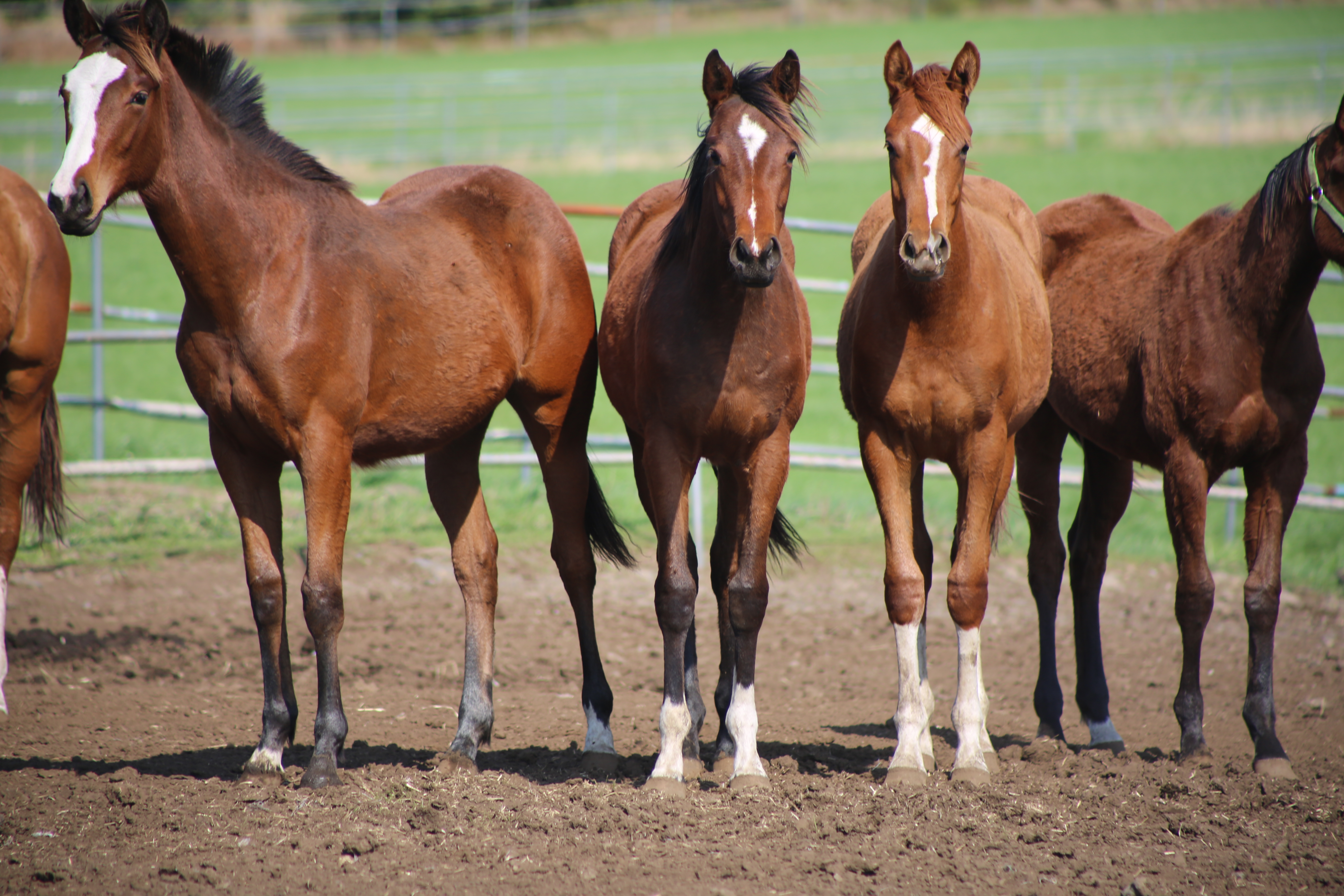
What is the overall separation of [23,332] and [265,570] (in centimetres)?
205

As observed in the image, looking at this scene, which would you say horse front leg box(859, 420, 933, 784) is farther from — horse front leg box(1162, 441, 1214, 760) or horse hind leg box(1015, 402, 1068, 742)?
horse hind leg box(1015, 402, 1068, 742)

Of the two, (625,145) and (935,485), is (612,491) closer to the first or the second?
(935,485)

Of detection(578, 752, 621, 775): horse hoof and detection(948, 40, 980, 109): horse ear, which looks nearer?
detection(948, 40, 980, 109): horse ear

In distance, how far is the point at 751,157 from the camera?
349 centimetres

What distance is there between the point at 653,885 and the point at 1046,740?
2.39m

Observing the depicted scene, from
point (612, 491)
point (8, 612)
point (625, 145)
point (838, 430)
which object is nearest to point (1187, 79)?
point (625, 145)

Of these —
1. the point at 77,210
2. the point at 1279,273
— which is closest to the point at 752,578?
the point at 1279,273

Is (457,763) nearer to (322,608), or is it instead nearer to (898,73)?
(322,608)

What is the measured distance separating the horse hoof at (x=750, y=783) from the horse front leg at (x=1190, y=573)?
1742 millimetres

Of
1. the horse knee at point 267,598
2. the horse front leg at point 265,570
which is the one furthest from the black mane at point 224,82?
the horse knee at point 267,598

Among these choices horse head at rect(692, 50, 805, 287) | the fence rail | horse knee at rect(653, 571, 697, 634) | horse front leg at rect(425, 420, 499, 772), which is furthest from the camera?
the fence rail

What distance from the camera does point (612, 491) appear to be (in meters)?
9.35

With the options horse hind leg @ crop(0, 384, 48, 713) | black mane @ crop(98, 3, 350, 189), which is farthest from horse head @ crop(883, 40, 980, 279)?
horse hind leg @ crop(0, 384, 48, 713)

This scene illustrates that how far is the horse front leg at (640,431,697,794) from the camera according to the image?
12.5 ft
